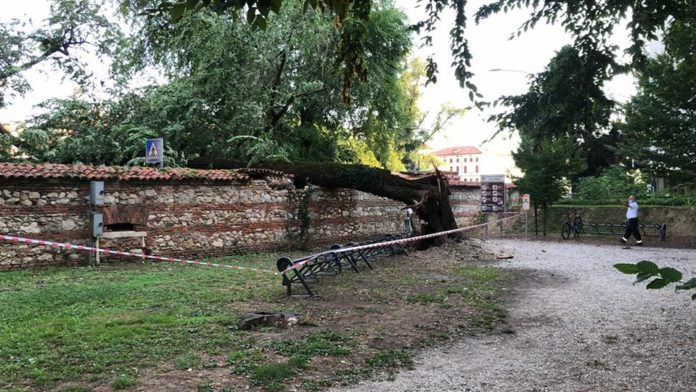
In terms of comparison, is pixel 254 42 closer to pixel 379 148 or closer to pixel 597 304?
pixel 379 148

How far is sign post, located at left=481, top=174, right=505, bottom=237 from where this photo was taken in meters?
21.1

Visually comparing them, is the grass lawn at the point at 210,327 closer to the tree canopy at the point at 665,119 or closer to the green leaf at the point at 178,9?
the green leaf at the point at 178,9

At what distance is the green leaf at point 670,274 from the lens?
196 cm

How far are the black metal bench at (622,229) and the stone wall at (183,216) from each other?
9.83m

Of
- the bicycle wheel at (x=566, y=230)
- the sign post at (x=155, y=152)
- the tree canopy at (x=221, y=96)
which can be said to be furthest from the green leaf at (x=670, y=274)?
the bicycle wheel at (x=566, y=230)

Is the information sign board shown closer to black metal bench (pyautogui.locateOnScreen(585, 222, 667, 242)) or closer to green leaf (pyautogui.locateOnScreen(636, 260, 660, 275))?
black metal bench (pyautogui.locateOnScreen(585, 222, 667, 242))

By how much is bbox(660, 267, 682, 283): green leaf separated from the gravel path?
119 centimetres

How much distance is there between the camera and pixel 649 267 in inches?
79.0

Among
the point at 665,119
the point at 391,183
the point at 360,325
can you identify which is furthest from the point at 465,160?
the point at 360,325

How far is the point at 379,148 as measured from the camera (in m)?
22.5

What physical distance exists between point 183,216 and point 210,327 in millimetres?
7236

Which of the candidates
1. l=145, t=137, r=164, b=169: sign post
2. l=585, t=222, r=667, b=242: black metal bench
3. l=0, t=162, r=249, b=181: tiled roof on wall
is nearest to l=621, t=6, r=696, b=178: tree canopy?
l=585, t=222, r=667, b=242: black metal bench

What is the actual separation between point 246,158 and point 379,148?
742 centimetres

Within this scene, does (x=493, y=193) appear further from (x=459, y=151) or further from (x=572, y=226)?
(x=459, y=151)
